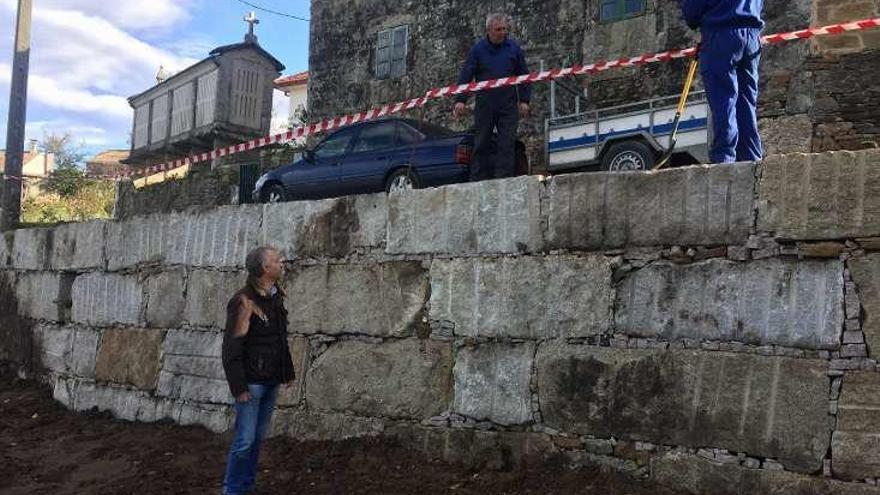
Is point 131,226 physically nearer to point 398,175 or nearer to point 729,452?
point 398,175

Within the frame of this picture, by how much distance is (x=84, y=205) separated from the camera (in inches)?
659

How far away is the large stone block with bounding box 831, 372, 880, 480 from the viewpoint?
3.52 m

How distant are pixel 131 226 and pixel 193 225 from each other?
116 centimetres

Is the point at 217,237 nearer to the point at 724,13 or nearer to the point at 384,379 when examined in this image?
the point at 384,379

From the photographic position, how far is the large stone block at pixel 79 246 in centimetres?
811

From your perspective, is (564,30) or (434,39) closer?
(564,30)

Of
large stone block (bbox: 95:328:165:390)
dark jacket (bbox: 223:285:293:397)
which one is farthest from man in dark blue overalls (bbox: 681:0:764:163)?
large stone block (bbox: 95:328:165:390)

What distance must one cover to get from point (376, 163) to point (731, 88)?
4515 mm

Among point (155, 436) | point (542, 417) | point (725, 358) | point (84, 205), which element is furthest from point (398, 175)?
point (84, 205)

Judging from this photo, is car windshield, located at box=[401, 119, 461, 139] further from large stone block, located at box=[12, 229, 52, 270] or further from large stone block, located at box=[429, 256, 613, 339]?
large stone block, located at box=[12, 229, 52, 270]

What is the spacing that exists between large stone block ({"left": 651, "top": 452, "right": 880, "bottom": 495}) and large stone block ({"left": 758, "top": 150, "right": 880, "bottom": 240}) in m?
1.17

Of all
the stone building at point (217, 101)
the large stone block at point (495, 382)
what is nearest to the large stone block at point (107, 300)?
the large stone block at point (495, 382)

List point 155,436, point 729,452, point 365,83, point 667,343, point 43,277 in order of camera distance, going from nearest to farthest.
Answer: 1. point 729,452
2. point 667,343
3. point 155,436
4. point 43,277
5. point 365,83

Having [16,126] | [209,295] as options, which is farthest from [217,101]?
[209,295]
